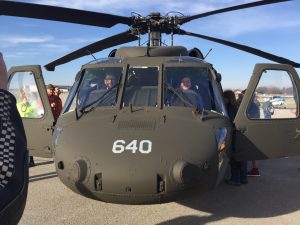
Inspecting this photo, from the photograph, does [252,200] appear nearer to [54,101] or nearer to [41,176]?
[41,176]

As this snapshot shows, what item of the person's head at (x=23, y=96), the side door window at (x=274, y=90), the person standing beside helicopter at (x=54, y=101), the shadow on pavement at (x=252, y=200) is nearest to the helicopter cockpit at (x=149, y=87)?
the side door window at (x=274, y=90)

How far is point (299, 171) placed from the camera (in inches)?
307

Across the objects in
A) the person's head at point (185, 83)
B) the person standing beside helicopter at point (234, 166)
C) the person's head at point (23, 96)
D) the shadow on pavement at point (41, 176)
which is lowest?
the shadow on pavement at point (41, 176)

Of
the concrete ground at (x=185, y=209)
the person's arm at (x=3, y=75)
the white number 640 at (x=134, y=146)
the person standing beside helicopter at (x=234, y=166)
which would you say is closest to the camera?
the person's arm at (x=3, y=75)

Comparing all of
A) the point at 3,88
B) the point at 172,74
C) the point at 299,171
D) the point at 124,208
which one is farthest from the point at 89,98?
the point at 299,171

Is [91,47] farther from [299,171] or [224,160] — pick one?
[299,171]

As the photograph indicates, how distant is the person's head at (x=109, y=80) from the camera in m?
5.29

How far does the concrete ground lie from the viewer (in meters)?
4.78

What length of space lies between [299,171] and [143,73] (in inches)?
168

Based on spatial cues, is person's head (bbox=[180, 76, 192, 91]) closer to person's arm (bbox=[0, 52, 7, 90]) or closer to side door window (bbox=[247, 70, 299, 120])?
side door window (bbox=[247, 70, 299, 120])

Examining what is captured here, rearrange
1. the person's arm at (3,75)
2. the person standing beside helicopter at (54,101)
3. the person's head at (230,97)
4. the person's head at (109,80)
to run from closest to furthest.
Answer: the person's arm at (3,75)
the person's head at (109,80)
the person's head at (230,97)
the person standing beside helicopter at (54,101)

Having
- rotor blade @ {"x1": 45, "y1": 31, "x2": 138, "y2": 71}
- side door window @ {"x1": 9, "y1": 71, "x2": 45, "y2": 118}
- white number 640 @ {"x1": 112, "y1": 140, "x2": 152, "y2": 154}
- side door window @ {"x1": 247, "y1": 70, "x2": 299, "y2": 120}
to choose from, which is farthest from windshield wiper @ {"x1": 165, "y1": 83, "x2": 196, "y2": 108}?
rotor blade @ {"x1": 45, "y1": 31, "x2": 138, "y2": 71}

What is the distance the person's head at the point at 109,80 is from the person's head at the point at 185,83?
0.93 m

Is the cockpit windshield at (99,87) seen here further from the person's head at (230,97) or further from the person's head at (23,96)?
the person's head at (230,97)
